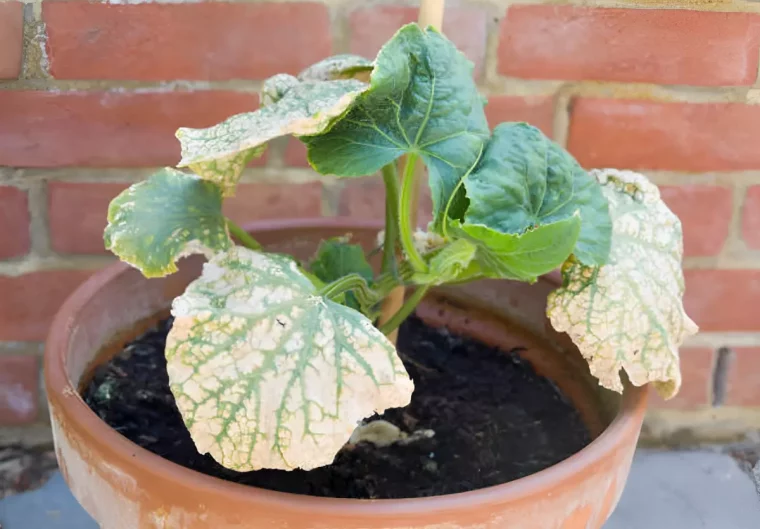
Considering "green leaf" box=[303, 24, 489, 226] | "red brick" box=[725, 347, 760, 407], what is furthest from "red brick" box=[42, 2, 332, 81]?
"red brick" box=[725, 347, 760, 407]

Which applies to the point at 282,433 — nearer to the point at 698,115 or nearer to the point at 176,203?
the point at 176,203

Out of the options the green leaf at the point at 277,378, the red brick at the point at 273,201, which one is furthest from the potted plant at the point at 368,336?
the red brick at the point at 273,201

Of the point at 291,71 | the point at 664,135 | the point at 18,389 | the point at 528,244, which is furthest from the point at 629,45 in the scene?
the point at 18,389

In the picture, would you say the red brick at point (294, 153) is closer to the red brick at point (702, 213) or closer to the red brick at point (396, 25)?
the red brick at point (396, 25)

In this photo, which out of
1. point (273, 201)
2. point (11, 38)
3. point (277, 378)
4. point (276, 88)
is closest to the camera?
point (277, 378)

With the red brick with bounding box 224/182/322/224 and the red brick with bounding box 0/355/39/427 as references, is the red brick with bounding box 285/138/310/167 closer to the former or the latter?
the red brick with bounding box 224/182/322/224

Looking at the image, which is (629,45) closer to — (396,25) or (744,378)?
(396,25)

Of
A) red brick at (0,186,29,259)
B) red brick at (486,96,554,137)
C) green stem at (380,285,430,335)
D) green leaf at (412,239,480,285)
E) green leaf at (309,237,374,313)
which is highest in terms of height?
red brick at (486,96,554,137)
